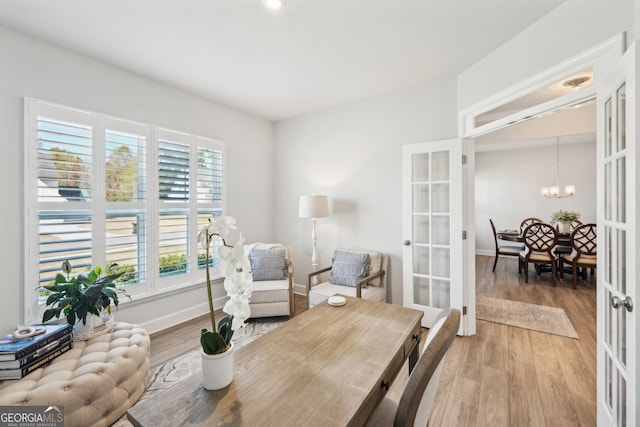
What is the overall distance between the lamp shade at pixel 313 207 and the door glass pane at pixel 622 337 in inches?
106

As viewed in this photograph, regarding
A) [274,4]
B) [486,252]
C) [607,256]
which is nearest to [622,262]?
[607,256]

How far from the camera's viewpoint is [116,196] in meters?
2.69

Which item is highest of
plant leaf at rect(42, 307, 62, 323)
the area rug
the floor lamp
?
the floor lamp

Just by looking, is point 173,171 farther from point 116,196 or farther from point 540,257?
point 540,257

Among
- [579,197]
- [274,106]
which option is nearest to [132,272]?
[274,106]

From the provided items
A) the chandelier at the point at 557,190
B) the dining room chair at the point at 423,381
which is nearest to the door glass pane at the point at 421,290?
the dining room chair at the point at 423,381

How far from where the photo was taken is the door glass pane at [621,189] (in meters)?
1.28

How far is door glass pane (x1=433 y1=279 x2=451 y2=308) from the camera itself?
300 cm

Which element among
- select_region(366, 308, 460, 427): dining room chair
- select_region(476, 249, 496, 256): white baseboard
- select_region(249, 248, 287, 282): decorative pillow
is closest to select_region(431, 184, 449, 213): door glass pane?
select_region(249, 248, 287, 282): decorative pillow

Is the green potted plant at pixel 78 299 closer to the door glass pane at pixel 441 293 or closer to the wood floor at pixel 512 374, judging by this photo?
the wood floor at pixel 512 374

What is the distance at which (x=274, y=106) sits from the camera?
3.79m

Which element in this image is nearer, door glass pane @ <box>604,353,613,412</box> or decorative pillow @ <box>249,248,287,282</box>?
door glass pane @ <box>604,353,613,412</box>

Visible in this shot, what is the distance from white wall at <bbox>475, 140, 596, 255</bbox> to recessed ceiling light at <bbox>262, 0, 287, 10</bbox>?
23.0 feet

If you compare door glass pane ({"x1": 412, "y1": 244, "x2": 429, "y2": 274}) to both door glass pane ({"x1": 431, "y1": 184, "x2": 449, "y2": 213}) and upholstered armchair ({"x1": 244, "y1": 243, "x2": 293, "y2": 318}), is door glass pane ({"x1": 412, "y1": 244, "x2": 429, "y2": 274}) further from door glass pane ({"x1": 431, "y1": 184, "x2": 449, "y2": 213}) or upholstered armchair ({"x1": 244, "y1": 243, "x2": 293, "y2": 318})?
upholstered armchair ({"x1": 244, "y1": 243, "x2": 293, "y2": 318})
